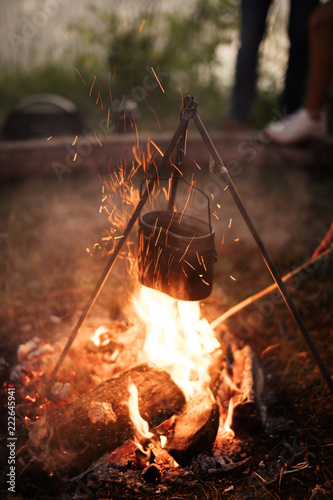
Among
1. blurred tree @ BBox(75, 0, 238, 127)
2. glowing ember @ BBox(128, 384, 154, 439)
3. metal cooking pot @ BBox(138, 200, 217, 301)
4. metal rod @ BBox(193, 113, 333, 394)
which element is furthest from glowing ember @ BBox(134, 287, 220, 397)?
blurred tree @ BBox(75, 0, 238, 127)

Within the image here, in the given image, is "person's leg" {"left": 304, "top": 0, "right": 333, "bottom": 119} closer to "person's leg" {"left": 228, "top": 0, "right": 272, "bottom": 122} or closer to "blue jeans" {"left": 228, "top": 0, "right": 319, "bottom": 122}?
"blue jeans" {"left": 228, "top": 0, "right": 319, "bottom": 122}

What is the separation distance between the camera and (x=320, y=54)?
12.4 feet

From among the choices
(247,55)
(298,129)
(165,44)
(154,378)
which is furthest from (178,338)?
(165,44)

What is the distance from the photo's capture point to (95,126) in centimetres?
708

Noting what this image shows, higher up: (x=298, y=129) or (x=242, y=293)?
(x=298, y=129)

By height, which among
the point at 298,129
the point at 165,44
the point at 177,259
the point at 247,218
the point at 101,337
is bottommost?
the point at 101,337

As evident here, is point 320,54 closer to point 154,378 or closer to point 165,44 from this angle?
point 154,378

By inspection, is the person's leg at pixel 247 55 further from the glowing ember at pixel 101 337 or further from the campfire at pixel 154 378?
the glowing ember at pixel 101 337

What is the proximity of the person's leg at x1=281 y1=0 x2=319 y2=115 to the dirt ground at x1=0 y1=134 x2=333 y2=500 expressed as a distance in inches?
34.0

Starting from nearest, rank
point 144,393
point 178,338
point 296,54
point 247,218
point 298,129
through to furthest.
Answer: point 247,218
point 144,393
point 178,338
point 298,129
point 296,54

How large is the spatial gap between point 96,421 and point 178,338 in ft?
2.24

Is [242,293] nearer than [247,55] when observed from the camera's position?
Yes

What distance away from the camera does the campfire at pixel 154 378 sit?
1781mm

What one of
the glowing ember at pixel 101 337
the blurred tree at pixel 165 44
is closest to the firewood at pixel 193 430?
the glowing ember at pixel 101 337
